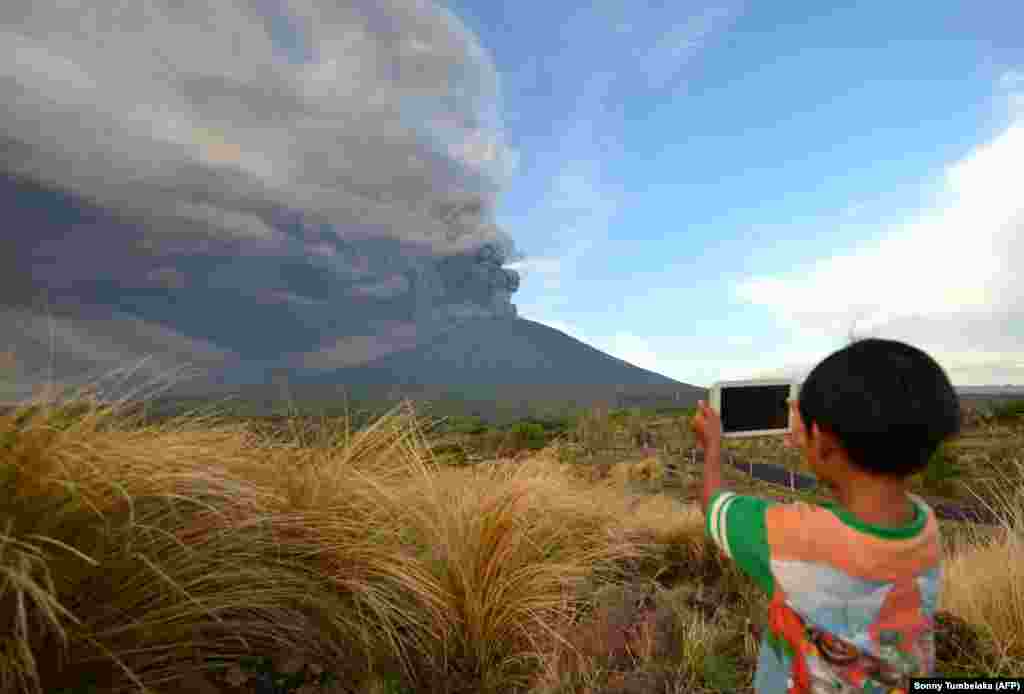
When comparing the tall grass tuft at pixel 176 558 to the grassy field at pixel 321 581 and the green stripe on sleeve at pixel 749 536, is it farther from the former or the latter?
the green stripe on sleeve at pixel 749 536

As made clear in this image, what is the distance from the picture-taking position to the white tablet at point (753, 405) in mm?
2023

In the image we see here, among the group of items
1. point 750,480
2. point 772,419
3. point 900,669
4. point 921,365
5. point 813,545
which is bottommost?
point 750,480

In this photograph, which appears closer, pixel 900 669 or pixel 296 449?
pixel 900 669

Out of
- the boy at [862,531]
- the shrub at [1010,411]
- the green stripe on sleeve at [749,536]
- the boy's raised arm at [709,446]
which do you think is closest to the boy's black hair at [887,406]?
the boy at [862,531]

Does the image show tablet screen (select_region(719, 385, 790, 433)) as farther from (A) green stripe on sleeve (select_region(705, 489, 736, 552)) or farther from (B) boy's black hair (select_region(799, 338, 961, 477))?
(B) boy's black hair (select_region(799, 338, 961, 477))

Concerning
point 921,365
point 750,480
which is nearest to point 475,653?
point 921,365

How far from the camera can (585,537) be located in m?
4.26

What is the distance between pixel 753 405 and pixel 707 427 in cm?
23

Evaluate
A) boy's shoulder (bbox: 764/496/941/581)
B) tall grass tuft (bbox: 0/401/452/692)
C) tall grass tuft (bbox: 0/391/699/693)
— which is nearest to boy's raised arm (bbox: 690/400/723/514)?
boy's shoulder (bbox: 764/496/941/581)

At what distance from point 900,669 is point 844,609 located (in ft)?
0.75

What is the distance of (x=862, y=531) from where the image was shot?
1.49 metres

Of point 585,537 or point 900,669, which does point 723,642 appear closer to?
A: point 585,537

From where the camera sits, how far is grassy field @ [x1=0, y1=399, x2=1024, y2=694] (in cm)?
210

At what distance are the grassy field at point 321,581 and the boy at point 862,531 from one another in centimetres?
131
